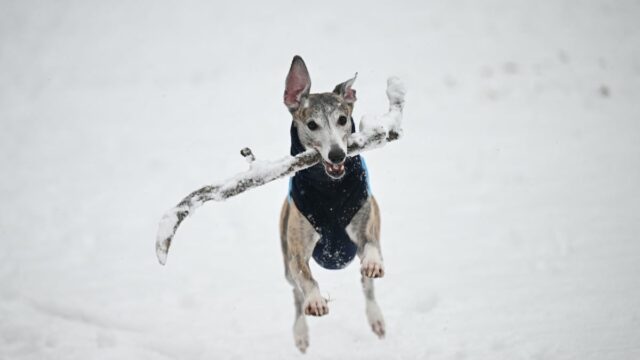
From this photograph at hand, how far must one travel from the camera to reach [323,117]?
168 inches

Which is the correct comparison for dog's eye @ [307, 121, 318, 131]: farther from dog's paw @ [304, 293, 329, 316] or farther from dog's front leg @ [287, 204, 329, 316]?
dog's paw @ [304, 293, 329, 316]

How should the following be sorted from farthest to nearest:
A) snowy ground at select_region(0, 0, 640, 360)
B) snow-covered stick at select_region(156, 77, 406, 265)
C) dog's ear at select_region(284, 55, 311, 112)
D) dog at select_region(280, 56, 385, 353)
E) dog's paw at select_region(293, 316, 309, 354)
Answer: snowy ground at select_region(0, 0, 640, 360) < dog's paw at select_region(293, 316, 309, 354) < dog's ear at select_region(284, 55, 311, 112) < dog at select_region(280, 56, 385, 353) < snow-covered stick at select_region(156, 77, 406, 265)

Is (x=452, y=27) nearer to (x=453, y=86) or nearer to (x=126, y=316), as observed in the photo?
(x=453, y=86)

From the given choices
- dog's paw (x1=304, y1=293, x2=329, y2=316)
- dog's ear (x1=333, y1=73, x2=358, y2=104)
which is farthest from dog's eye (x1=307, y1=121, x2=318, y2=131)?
dog's paw (x1=304, y1=293, x2=329, y2=316)

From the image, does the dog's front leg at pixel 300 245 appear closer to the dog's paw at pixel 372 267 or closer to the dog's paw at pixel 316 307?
the dog's paw at pixel 316 307

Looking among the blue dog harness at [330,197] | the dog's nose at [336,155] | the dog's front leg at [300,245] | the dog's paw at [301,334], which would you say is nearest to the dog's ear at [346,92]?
the blue dog harness at [330,197]

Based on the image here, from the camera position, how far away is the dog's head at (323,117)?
4.00 meters

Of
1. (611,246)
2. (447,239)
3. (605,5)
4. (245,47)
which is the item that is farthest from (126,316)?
(605,5)

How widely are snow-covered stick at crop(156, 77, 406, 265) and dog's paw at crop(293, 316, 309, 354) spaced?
1.79 metres

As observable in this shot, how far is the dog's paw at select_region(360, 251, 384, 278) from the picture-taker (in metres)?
4.11

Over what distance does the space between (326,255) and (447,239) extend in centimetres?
265

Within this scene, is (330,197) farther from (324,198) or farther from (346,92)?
(346,92)

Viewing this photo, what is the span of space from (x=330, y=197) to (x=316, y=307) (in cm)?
85

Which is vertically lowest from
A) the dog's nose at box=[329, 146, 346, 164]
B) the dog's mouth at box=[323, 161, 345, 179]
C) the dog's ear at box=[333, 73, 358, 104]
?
the dog's mouth at box=[323, 161, 345, 179]
